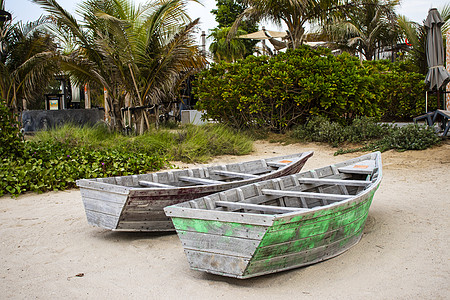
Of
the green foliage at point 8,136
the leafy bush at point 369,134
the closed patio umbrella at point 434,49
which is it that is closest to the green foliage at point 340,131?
the leafy bush at point 369,134

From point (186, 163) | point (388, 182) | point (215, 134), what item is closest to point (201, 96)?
point (215, 134)

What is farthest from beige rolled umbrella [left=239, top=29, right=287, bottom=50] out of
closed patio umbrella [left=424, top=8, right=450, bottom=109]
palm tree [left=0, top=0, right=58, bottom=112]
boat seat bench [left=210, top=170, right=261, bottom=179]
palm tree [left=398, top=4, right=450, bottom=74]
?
boat seat bench [left=210, top=170, right=261, bottom=179]

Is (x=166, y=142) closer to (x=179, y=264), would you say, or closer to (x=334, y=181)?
(x=334, y=181)

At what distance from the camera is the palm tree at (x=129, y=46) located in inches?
410

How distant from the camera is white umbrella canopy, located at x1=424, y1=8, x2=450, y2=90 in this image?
401 inches

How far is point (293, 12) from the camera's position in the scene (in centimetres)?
1296

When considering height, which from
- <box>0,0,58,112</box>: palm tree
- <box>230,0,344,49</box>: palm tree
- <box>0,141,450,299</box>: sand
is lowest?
<box>0,141,450,299</box>: sand

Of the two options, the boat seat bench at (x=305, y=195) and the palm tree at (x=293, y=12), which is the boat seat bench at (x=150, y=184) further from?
the palm tree at (x=293, y=12)

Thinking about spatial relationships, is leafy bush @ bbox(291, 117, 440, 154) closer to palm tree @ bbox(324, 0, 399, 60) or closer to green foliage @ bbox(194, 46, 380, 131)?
green foliage @ bbox(194, 46, 380, 131)

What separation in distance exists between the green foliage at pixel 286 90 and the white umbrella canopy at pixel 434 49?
1539mm

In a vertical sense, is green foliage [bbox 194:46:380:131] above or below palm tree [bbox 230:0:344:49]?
below

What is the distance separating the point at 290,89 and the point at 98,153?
5824 millimetres

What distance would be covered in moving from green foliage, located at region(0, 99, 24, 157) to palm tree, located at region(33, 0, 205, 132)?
3443 mm

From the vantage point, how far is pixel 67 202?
6.52 meters
